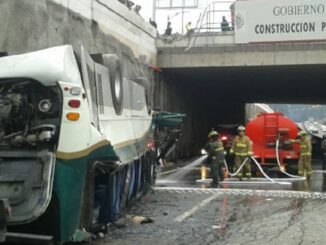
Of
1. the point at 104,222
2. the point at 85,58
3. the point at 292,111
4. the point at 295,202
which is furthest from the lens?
the point at 292,111

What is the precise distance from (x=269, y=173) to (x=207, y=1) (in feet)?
37.0

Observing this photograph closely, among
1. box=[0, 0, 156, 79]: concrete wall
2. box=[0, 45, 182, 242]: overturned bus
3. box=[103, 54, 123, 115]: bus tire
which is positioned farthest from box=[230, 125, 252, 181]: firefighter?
box=[0, 45, 182, 242]: overturned bus

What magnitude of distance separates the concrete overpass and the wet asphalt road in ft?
31.4

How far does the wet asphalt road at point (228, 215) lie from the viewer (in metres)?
7.59

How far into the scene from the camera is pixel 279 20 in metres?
23.6

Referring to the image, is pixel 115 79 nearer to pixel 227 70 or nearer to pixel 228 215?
pixel 228 215

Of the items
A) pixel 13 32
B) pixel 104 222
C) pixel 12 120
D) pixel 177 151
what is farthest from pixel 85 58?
pixel 177 151

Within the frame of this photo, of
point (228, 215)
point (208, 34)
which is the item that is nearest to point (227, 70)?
point (208, 34)

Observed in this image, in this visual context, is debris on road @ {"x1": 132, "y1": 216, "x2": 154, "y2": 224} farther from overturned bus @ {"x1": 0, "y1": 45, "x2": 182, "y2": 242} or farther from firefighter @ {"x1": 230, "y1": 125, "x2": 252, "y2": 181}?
firefighter @ {"x1": 230, "y1": 125, "x2": 252, "y2": 181}

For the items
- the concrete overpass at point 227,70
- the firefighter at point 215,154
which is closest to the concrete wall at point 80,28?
the concrete overpass at point 227,70

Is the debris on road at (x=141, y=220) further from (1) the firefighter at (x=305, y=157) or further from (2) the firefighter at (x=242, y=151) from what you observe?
(1) the firefighter at (x=305, y=157)

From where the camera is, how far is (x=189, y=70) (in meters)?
25.5

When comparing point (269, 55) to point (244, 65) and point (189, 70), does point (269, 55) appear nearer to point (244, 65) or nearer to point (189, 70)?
point (244, 65)

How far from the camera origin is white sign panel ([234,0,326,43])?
2320 cm
